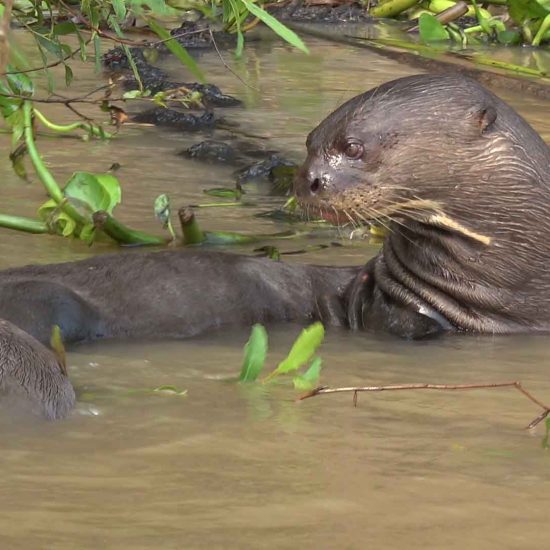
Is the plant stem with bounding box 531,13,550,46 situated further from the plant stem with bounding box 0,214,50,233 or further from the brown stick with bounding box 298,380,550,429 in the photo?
the brown stick with bounding box 298,380,550,429

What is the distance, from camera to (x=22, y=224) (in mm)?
5133

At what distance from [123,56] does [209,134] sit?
1.96m

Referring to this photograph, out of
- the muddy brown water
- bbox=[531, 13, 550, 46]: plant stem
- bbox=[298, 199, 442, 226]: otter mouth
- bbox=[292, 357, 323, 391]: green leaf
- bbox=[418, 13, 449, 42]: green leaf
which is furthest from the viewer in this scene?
bbox=[418, 13, 449, 42]: green leaf

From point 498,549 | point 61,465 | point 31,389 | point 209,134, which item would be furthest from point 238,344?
point 209,134

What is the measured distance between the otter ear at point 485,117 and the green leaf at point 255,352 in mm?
1289

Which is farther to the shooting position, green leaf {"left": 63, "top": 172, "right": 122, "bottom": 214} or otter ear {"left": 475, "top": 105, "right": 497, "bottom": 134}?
green leaf {"left": 63, "top": 172, "right": 122, "bottom": 214}

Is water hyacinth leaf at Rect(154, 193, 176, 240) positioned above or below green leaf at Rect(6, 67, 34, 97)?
below

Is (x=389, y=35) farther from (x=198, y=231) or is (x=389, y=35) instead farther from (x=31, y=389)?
(x=31, y=389)

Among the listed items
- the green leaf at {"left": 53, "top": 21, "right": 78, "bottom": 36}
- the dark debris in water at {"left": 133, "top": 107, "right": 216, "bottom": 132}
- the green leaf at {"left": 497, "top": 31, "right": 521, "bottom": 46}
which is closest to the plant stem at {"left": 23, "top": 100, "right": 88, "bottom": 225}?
the green leaf at {"left": 53, "top": 21, "right": 78, "bottom": 36}

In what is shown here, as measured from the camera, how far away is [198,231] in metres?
5.19

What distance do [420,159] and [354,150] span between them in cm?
19

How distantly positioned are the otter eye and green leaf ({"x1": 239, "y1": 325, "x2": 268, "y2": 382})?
1131 millimetres

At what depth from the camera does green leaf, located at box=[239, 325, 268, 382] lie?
3457 millimetres

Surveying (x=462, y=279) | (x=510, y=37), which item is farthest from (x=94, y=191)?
(x=510, y=37)
